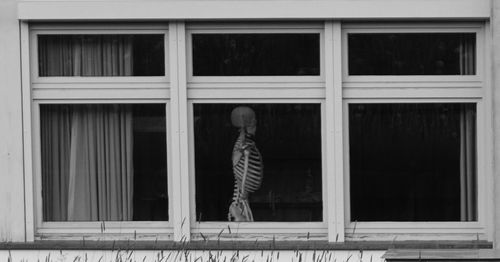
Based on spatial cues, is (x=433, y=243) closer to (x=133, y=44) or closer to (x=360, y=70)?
(x=360, y=70)

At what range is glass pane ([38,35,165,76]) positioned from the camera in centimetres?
809

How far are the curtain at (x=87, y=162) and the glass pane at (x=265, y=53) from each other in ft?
2.41

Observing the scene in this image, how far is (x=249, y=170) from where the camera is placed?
8125mm

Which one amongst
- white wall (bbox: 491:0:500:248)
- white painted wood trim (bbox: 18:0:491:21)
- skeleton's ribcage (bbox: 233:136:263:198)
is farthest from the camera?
skeleton's ribcage (bbox: 233:136:263:198)

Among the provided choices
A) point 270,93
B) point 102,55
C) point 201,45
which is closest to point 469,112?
point 270,93

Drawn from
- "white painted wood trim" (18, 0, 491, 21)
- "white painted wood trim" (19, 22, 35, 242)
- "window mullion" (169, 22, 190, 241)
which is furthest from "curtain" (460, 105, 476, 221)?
"white painted wood trim" (19, 22, 35, 242)

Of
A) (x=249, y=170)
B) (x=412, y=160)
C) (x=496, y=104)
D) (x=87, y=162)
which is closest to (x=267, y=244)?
(x=249, y=170)

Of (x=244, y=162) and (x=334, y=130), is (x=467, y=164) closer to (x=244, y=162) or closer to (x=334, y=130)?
(x=334, y=130)

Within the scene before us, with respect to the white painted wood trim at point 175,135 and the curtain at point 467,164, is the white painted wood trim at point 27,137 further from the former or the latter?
the curtain at point 467,164

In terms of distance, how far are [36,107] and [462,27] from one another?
2.90m

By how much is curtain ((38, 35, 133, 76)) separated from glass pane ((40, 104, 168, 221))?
241mm

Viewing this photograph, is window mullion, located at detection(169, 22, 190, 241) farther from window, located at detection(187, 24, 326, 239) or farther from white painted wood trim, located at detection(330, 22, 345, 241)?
white painted wood trim, located at detection(330, 22, 345, 241)

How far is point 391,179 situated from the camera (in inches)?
316

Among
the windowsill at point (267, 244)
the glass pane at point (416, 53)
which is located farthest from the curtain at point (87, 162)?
the glass pane at point (416, 53)
